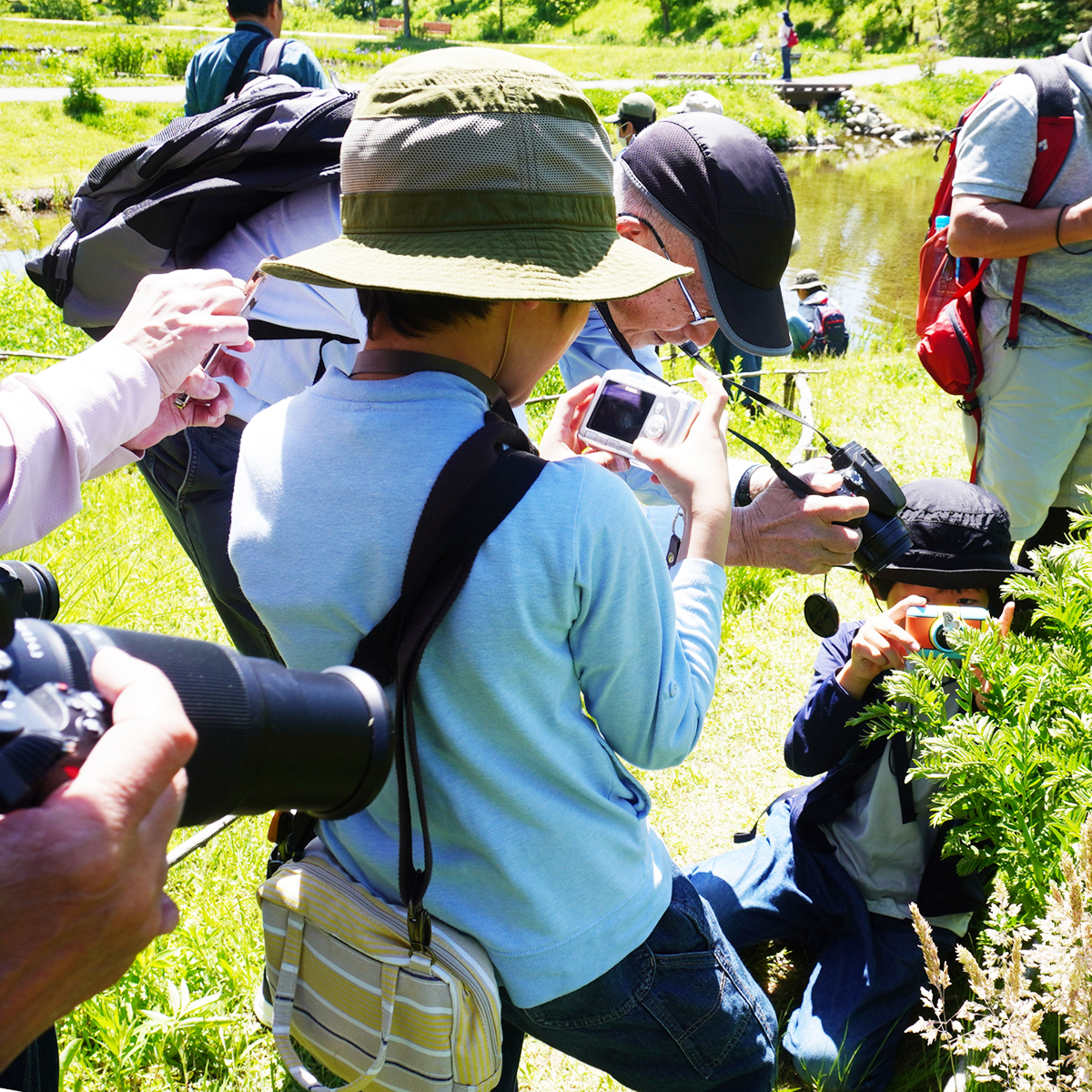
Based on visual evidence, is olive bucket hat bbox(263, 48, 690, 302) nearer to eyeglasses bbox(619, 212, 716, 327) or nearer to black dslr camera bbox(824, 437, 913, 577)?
eyeglasses bbox(619, 212, 716, 327)

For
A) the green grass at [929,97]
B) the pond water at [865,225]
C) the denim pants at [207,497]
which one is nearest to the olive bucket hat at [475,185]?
the denim pants at [207,497]

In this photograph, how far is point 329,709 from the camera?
2.96ft

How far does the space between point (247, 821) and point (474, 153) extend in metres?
1.93

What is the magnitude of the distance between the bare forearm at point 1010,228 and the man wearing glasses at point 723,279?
1.20 metres

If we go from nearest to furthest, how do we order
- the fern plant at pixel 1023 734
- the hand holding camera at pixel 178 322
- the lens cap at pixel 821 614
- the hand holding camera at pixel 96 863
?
the hand holding camera at pixel 96 863 → the fern plant at pixel 1023 734 → the hand holding camera at pixel 178 322 → the lens cap at pixel 821 614

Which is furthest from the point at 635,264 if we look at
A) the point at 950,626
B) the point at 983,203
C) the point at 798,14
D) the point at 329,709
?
the point at 798,14

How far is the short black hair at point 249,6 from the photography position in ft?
13.5

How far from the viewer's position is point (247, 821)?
2.46 meters

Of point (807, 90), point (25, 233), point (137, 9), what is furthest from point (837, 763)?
point (137, 9)

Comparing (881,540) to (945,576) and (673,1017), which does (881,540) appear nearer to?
(945,576)

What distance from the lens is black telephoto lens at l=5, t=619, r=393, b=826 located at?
2.53 ft

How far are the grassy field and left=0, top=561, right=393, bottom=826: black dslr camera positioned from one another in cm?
127

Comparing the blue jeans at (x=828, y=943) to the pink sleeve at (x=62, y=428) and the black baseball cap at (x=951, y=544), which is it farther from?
the pink sleeve at (x=62, y=428)

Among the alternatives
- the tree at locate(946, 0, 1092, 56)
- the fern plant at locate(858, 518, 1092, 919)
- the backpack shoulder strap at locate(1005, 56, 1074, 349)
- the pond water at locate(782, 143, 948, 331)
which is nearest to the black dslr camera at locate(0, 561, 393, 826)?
the fern plant at locate(858, 518, 1092, 919)
